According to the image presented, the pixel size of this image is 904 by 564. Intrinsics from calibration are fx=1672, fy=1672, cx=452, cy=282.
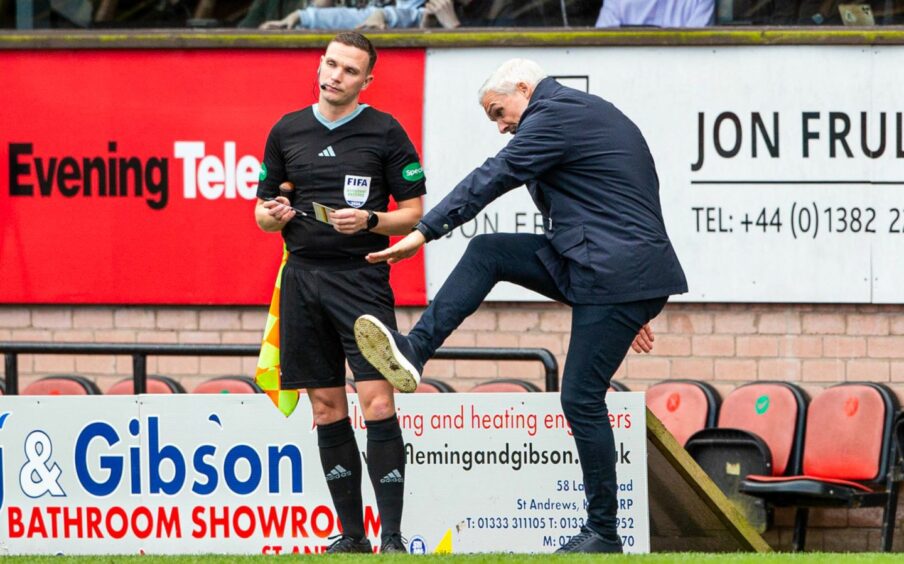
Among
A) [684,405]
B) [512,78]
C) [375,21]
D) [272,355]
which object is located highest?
[375,21]

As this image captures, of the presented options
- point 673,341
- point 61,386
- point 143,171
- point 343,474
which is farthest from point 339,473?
point 143,171

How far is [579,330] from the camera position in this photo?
5680 millimetres

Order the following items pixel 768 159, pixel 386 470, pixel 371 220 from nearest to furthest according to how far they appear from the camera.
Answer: pixel 371 220 < pixel 386 470 < pixel 768 159

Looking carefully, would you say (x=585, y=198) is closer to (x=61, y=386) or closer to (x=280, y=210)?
(x=280, y=210)

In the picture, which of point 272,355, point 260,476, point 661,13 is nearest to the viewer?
point 272,355

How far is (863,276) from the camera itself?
28.3ft

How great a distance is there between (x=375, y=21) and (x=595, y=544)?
13.5ft

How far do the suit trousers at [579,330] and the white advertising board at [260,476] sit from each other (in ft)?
4.35

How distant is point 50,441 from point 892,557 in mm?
3692

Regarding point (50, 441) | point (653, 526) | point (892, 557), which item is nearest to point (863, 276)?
point (653, 526)

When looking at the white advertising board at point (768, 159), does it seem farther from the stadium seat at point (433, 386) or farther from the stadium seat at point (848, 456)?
the stadium seat at point (433, 386)

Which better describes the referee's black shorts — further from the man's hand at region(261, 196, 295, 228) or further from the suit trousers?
the suit trousers

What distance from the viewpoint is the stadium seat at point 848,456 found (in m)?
8.03

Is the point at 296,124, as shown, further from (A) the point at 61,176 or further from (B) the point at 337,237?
(A) the point at 61,176
